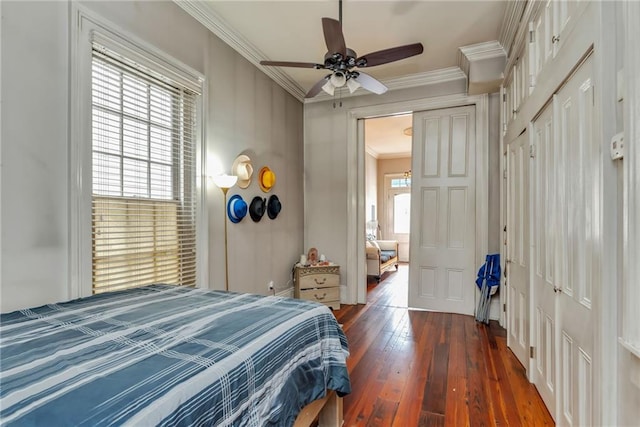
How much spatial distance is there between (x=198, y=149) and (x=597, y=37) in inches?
106

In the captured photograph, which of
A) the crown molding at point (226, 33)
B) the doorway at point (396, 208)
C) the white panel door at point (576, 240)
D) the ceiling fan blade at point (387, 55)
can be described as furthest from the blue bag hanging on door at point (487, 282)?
the doorway at point (396, 208)

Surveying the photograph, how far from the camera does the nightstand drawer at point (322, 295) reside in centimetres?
412

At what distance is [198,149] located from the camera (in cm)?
281

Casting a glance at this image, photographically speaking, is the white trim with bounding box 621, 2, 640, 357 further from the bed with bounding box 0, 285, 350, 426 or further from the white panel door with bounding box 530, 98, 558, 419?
the bed with bounding box 0, 285, 350, 426

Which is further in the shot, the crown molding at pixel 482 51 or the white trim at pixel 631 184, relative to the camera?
the crown molding at pixel 482 51

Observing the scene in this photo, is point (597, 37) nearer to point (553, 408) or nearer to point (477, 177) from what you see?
point (553, 408)

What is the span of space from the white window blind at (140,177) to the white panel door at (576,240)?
264 cm

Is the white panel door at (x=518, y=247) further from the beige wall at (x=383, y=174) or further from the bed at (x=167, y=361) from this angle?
the beige wall at (x=383, y=174)

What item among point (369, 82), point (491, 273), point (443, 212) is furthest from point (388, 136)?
point (369, 82)

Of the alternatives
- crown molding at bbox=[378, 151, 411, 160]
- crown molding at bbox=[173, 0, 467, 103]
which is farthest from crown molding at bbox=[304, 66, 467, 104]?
crown molding at bbox=[378, 151, 411, 160]

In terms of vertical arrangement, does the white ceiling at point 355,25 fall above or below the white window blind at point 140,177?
above

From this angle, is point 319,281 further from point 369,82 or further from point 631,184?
point 631,184

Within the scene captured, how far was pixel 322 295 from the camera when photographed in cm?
421

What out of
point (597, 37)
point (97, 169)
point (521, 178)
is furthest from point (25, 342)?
point (521, 178)
